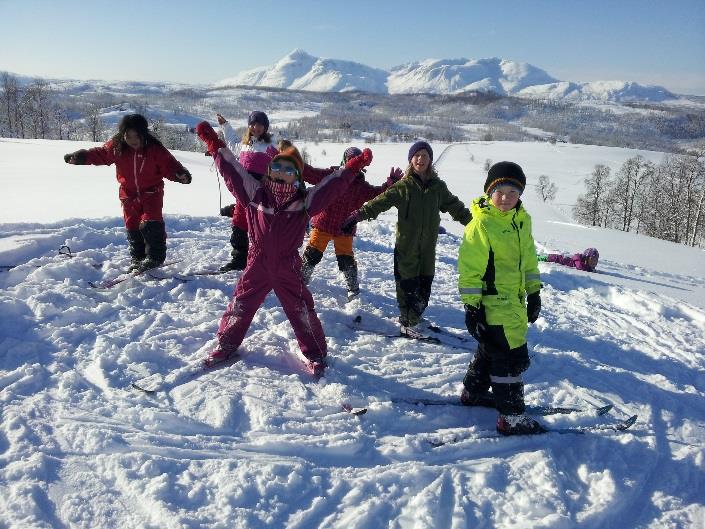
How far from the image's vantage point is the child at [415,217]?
4488 mm

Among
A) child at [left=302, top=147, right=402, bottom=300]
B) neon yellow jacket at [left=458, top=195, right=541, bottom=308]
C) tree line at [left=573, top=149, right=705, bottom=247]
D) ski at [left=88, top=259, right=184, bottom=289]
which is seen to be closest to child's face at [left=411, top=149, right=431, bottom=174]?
child at [left=302, top=147, right=402, bottom=300]

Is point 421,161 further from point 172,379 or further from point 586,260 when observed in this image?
point 586,260

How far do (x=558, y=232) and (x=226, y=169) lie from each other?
15263 mm

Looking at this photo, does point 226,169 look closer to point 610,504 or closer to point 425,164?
point 425,164

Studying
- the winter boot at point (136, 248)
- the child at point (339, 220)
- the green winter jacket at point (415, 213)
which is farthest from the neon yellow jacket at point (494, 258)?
the winter boot at point (136, 248)

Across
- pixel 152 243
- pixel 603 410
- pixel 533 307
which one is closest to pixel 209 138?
pixel 152 243

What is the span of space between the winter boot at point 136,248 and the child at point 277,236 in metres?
2.33

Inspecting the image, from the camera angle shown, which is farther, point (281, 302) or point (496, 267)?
point (281, 302)

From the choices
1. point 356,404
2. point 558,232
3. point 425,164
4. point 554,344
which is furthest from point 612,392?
point 558,232

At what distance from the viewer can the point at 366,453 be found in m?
3.00

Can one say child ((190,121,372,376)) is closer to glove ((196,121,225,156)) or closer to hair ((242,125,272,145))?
glove ((196,121,225,156))

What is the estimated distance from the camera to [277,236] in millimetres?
3707

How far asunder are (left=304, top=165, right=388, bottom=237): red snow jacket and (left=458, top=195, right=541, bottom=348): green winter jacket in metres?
2.26

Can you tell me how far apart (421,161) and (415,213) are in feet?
1.60
